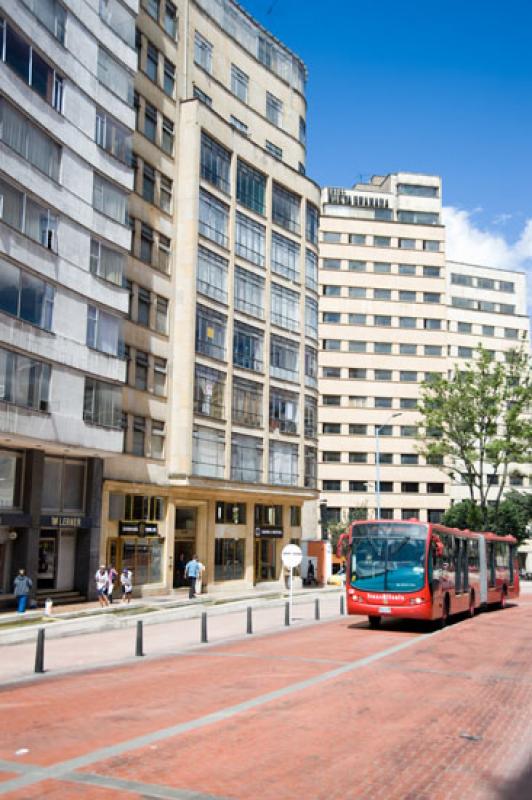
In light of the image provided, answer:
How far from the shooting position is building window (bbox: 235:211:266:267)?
49219 millimetres

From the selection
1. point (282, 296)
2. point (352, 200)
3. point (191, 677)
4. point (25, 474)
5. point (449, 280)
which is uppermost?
point (352, 200)

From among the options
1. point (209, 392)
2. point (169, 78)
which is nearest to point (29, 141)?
point (169, 78)

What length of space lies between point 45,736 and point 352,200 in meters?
97.1

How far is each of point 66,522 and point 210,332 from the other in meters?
15.0

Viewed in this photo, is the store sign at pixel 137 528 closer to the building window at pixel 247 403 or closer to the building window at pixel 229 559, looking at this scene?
the building window at pixel 229 559

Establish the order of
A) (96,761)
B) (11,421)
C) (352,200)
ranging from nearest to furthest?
(96,761), (11,421), (352,200)

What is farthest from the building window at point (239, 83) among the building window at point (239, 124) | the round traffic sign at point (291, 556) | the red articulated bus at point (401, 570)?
the red articulated bus at point (401, 570)

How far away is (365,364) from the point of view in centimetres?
9219

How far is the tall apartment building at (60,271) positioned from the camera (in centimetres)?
3011

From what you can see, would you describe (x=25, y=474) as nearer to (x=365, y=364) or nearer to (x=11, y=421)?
(x=11, y=421)

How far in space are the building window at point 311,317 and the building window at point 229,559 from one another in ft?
46.9

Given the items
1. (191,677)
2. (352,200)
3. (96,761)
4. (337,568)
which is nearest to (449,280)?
(352,200)

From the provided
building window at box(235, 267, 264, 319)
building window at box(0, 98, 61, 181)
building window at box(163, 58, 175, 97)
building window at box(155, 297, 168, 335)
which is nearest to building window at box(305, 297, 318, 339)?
building window at box(235, 267, 264, 319)

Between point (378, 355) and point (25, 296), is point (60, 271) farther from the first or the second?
point (378, 355)
